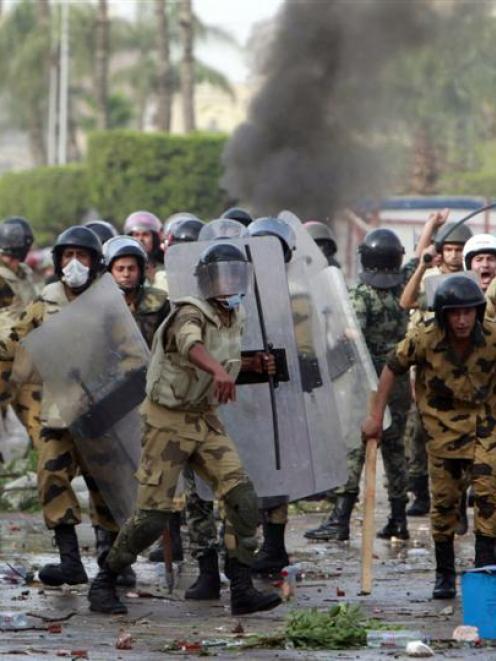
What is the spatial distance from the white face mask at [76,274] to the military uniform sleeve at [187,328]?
812mm

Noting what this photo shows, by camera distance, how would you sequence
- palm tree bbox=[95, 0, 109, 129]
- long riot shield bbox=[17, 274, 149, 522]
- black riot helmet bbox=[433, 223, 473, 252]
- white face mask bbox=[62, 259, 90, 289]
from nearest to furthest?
long riot shield bbox=[17, 274, 149, 522] → white face mask bbox=[62, 259, 90, 289] → black riot helmet bbox=[433, 223, 473, 252] → palm tree bbox=[95, 0, 109, 129]

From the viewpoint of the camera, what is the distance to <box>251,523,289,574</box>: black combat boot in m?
9.88

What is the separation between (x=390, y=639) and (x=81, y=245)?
A: 8.01 ft

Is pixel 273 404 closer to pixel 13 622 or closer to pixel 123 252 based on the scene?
pixel 123 252

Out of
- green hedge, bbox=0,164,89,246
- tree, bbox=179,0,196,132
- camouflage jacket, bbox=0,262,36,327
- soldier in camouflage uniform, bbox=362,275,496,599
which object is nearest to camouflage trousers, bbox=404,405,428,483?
camouflage jacket, bbox=0,262,36,327

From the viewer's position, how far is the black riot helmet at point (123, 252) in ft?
31.3

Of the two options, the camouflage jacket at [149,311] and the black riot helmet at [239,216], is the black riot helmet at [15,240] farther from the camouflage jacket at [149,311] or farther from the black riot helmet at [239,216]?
the camouflage jacket at [149,311]

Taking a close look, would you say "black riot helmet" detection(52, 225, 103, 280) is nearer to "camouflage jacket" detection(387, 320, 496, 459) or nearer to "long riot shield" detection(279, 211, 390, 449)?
"long riot shield" detection(279, 211, 390, 449)

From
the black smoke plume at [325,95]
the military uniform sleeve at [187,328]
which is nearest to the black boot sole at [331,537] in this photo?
the military uniform sleeve at [187,328]

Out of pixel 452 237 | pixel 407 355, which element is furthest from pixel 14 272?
pixel 407 355

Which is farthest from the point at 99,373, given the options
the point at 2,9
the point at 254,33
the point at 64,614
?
the point at 2,9

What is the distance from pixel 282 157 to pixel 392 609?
17.0 meters

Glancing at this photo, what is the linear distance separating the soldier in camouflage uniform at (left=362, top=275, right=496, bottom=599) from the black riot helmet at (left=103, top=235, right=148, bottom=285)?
1470 millimetres

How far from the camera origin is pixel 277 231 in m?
9.70
